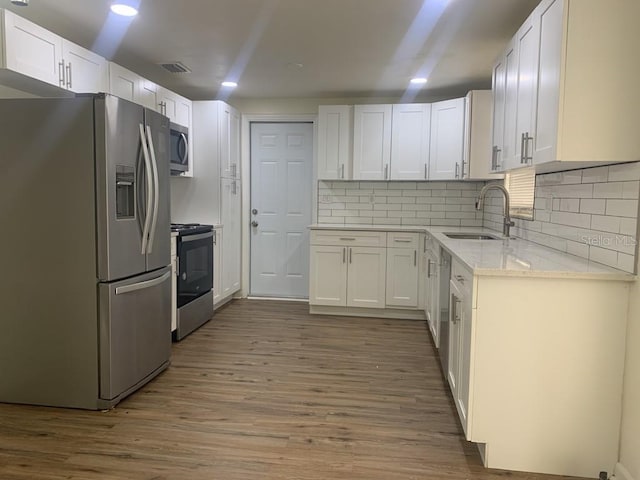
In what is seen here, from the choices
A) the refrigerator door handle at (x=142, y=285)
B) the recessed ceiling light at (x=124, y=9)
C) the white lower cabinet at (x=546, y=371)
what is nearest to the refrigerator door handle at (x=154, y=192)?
the refrigerator door handle at (x=142, y=285)

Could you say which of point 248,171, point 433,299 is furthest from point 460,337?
point 248,171

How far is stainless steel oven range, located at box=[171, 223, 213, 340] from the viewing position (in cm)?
390

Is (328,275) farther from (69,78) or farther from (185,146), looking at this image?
(69,78)

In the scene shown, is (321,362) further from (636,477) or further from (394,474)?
(636,477)

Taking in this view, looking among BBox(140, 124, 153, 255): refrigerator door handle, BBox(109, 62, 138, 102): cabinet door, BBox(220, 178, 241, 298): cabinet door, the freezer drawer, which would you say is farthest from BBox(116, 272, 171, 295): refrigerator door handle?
BBox(220, 178, 241, 298): cabinet door

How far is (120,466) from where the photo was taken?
211cm

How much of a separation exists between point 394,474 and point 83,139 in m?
2.30

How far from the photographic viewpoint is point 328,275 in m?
4.82

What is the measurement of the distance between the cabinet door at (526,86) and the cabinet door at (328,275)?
244 centimetres

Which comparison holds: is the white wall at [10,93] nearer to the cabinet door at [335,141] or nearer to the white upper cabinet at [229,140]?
the white upper cabinet at [229,140]

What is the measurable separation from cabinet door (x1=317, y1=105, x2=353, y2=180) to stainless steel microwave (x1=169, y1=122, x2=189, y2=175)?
4.67 feet

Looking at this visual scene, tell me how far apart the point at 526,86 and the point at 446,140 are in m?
2.28

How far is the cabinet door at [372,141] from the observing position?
4.90 meters

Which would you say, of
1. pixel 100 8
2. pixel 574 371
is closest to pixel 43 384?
pixel 100 8
